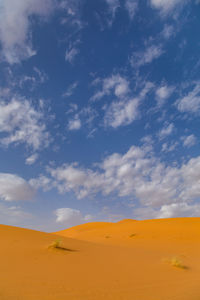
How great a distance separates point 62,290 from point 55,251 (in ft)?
14.4

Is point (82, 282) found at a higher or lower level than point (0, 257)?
lower

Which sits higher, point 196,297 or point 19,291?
point 19,291

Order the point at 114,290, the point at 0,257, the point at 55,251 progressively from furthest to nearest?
1. the point at 55,251
2. the point at 0,257
3. the point at 114,290

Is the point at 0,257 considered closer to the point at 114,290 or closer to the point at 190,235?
the point at 114,290

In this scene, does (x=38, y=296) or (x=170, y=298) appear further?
(x=170, y=298)

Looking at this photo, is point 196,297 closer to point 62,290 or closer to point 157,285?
point 157,285

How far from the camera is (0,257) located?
7000 millimetres

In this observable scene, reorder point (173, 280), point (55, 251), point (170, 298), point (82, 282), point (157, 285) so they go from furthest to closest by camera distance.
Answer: point (55, 251), point (173, 280), point (157, 285), point (82, 282), point (170, 298)

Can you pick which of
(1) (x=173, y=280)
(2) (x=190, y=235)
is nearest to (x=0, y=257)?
(1) (x=173, y=280)

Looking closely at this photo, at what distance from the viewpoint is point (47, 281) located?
4.86 m

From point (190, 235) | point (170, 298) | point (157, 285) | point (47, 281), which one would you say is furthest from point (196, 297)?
point (190, 235)

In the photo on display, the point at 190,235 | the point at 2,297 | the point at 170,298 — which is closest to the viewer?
the point at 2,297

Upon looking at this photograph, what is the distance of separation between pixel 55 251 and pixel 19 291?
4.52m

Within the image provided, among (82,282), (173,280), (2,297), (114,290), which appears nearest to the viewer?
(2,297)
